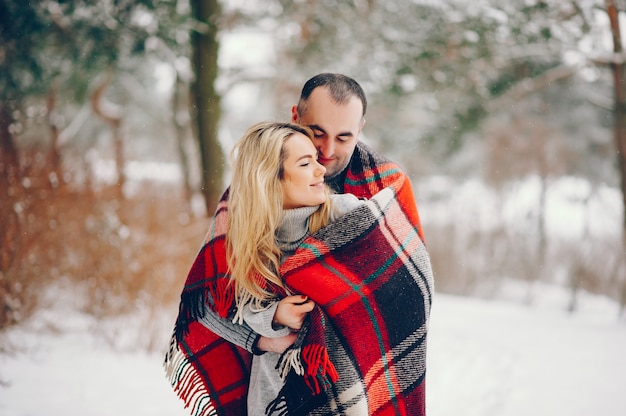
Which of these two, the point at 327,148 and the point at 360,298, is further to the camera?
the point at 327,148

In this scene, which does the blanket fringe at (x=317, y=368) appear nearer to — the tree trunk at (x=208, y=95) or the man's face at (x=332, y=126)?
the man's face at (x=332, y=126)

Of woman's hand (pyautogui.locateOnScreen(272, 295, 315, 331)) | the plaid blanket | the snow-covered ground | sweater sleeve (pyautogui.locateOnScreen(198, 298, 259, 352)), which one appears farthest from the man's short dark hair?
the snow-covered ground

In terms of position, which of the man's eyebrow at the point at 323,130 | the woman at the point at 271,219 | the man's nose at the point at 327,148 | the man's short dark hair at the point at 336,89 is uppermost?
the man's short dark hair at the point at 336,89

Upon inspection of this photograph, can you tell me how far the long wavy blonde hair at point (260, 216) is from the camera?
2.09 metres

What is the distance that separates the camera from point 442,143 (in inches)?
426

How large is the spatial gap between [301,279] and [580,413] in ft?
12.0

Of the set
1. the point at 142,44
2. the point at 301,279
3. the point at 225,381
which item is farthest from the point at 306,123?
the point at 142,44

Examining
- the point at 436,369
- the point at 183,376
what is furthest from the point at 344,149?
the point at 436,369

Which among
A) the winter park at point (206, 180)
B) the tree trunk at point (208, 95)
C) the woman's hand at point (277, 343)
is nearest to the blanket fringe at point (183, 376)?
the winter park at point (206, 180)

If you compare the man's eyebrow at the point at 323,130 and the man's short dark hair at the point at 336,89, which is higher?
the man's short dark hair at the point at 336,89

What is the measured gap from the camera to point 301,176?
83.0 inches

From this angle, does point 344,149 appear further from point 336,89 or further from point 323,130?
point 336,89

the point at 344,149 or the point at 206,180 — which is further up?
the point at 344,149

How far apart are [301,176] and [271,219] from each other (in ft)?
0.69
